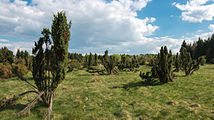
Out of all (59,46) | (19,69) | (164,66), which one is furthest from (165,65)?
(19,69)

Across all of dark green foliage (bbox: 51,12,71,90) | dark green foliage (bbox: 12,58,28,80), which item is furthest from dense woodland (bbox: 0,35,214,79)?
dark green foliage (bbox: 51,12,71,90)

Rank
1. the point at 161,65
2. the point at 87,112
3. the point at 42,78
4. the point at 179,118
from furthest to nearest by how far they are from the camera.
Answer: the point at 161,65
the point at 42,78
the point at 87,112
the point at 179,118

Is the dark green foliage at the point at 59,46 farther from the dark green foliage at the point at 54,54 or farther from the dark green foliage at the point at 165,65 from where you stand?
the dark green foliage at the point at 165,65

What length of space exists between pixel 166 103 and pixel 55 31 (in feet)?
30.8

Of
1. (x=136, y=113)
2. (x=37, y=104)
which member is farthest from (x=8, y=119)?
(x=136, y=113)

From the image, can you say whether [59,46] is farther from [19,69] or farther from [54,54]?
[19,69]

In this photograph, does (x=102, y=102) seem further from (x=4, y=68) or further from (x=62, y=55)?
(x=4, y=68)

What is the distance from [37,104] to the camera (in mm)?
8516

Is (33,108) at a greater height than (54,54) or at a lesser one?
lesser

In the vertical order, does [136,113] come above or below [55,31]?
below

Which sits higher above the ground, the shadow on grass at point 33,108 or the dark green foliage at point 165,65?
the dark green foliage at point 165,65

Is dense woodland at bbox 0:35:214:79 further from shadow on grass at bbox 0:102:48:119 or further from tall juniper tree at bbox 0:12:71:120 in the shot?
shadow on grass at bbox 0:102:48:119

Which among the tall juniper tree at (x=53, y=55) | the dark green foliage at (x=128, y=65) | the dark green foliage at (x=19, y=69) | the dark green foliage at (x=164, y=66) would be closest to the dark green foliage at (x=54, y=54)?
the tall juniper tree at (x=53, y=55)

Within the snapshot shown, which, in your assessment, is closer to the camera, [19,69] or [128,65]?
[19,69]
